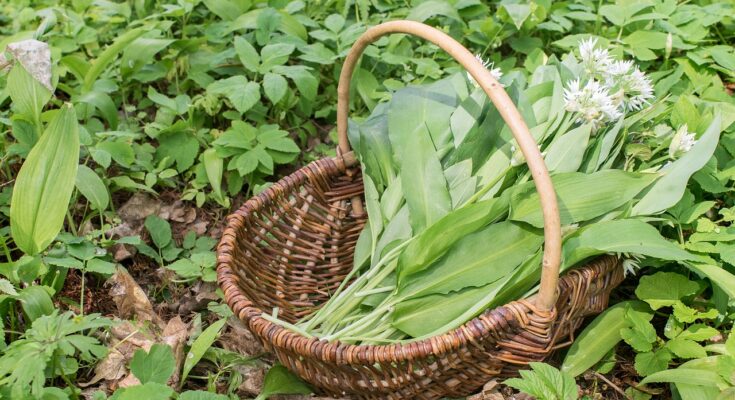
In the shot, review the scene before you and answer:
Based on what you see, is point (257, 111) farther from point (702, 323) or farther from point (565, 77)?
point (702, 323)

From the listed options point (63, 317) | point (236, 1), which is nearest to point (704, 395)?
point (63, 317)

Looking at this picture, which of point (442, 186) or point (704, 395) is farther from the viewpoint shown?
point (442, 186)

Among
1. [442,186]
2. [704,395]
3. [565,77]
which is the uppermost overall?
[565,77]

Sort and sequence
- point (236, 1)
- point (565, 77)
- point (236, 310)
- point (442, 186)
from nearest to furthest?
point (236, 310) → point (442, 186) → point (565, 77) → point (236, 1)

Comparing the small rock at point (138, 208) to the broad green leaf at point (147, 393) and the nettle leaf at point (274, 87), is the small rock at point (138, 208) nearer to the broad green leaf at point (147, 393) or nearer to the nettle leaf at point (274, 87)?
the nettle leaf at point (274, 87)

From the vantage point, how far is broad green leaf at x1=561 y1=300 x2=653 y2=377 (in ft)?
5.35

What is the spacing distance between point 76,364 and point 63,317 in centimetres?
27

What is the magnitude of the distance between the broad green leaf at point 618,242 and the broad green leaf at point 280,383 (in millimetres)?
655

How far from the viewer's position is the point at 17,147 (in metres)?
1.93

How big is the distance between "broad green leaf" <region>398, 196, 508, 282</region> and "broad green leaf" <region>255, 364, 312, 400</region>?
34cm

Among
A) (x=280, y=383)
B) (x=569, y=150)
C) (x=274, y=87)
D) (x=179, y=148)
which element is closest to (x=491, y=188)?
(x=569, y=150)

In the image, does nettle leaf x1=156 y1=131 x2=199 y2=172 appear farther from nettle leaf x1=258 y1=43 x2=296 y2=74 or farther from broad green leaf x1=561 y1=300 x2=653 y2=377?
broad green leaf x1=561 y1=300 x2=653 y2=377

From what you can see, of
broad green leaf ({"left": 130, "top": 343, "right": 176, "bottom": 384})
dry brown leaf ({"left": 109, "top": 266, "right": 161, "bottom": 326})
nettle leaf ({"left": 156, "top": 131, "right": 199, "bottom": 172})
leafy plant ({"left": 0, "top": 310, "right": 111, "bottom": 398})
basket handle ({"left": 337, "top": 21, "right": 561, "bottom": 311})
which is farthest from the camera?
nettle leaf ({"left": 156, "top": 131, "right": 199, "bottom": 172})

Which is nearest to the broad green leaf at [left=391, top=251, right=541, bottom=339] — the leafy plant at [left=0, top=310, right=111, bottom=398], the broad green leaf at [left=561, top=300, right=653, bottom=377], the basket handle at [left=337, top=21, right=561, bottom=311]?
the basket handle at [left=337, top=21, right=561, bottom=311]
